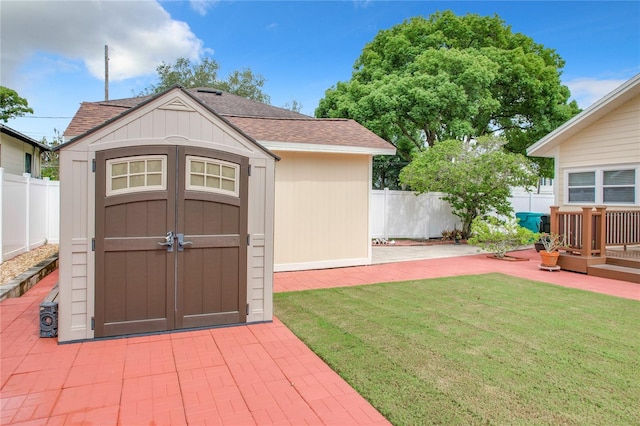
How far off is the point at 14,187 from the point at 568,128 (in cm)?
1335

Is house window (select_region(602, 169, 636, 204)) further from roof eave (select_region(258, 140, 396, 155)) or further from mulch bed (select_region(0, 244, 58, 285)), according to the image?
mulch bed (select_region(0, 244, 58, 285))

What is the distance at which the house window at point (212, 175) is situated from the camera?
4.43 m

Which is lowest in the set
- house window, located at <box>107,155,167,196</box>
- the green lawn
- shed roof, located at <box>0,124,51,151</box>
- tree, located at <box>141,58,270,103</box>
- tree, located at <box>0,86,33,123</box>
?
the green lawn

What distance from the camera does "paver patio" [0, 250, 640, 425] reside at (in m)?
2.71

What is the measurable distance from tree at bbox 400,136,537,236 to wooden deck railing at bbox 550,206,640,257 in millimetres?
3889

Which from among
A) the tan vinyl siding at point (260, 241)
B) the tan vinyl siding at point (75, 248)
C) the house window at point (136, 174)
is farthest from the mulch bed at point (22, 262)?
the tan vinyl siding at point (260, 241)

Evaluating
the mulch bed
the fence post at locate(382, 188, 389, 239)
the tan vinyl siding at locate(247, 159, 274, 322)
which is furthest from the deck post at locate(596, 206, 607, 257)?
the mulch bed

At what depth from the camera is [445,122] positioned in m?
17.0

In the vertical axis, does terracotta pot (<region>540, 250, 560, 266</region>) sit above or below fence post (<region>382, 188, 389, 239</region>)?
below

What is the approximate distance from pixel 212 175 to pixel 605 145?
1038 centimetres

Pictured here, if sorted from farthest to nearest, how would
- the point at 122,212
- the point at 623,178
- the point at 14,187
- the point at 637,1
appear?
the point at 637,1, the point at 623,178, the point at 14,187, the point at 122,212

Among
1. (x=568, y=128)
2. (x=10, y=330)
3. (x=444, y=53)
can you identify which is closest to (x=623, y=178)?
(x=568, y=128)

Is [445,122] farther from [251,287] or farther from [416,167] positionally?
[251,287]

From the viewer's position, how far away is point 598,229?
8648mm
